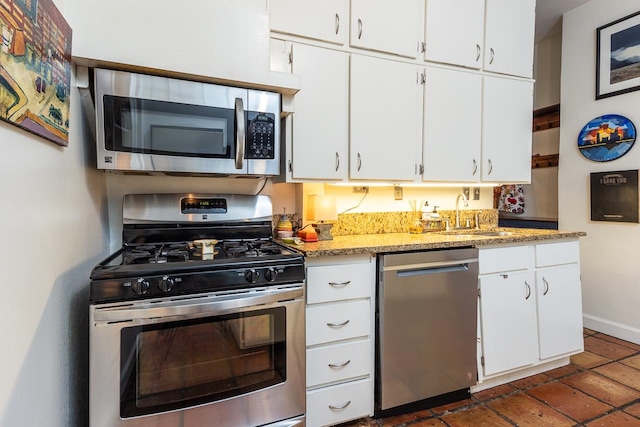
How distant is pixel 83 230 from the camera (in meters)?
1.38

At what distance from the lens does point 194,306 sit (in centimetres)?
126

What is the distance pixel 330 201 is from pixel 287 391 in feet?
3.56

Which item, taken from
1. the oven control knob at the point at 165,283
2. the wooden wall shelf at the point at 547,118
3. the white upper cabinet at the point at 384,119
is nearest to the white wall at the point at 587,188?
the wooden wall shelf at the point at 547,118

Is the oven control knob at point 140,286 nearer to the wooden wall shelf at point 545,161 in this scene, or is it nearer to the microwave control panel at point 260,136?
the microwave control panel at point 260,136

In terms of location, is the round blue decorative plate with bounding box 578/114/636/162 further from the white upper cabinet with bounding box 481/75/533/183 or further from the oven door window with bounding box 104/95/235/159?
the oven door window with bounding box 104/95/235/159

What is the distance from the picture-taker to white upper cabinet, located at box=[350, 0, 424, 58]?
2.01 m

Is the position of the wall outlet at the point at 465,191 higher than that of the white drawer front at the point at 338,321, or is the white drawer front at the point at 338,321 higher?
the wall outlet at the point at 465,191

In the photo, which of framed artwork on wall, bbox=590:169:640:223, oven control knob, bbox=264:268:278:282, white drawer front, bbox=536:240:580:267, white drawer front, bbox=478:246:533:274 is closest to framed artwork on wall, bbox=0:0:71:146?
oven control knob, bbox=264:268:278:282

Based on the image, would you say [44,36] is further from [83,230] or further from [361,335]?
[361,335]

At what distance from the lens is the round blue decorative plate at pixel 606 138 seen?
2775mm

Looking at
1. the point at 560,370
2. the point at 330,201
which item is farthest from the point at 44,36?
the point at 560,370

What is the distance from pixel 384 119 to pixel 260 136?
0.85 m

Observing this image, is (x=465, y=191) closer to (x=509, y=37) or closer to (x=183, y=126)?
(x=509, y=37)

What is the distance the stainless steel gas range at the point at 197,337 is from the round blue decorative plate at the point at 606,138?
3.04m
